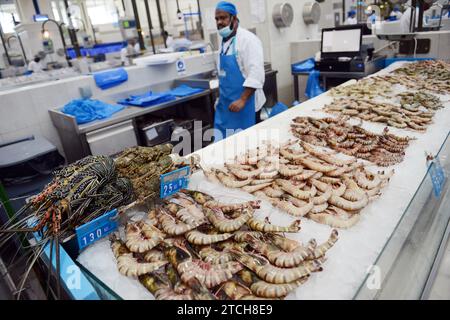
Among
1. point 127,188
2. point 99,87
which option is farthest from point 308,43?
point 127,188

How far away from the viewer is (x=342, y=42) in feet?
15.8

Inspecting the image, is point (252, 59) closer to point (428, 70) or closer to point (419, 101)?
point (419, 101)

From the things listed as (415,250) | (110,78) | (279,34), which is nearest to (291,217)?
(415,250)

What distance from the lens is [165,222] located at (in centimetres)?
138

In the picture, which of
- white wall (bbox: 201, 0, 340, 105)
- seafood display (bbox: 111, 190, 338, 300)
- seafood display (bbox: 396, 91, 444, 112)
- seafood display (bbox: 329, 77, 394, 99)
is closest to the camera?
seafood display (bbox: 111, 190, 338, 300)

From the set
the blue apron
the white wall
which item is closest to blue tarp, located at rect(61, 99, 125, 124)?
the blue apron

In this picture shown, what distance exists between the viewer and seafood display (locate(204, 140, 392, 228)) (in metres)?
1.45

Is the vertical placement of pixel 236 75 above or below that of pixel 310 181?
above

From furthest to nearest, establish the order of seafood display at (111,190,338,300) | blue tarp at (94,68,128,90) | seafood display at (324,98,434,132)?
blue tarp at (94,68,128,90)
seafood display at (324,98,434,132)
seafood display at (111,190,338,300)

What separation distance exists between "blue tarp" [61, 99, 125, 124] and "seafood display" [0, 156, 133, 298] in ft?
7.19

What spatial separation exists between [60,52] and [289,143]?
10005 millimetres

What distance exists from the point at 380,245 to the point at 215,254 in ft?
2.11

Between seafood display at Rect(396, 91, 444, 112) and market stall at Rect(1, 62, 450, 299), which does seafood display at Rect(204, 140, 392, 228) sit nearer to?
market stall at Rect(1, 62, 450, 299)

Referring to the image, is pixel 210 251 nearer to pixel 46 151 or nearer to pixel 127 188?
pixel 127 188
